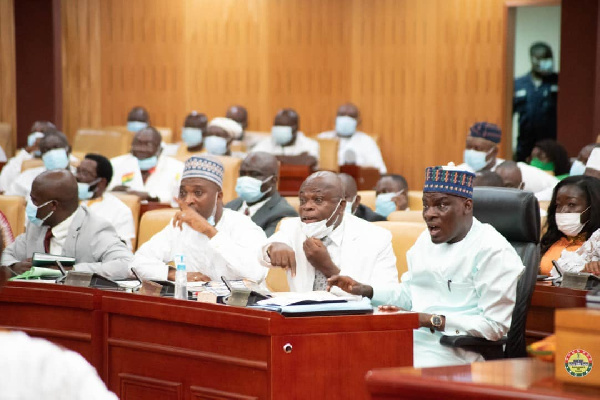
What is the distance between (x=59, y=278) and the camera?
422cm

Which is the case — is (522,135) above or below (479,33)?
below

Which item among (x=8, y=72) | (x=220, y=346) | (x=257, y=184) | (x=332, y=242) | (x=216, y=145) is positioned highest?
(x=8, y=72)

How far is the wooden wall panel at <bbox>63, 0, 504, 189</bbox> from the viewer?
12461 mm

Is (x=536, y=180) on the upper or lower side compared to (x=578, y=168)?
lower

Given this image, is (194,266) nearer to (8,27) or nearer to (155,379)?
(155,379)

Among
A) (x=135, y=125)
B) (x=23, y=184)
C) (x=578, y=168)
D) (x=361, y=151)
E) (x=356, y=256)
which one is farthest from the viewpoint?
(x=135, y=125)

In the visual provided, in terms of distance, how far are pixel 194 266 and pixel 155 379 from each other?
1250 mm

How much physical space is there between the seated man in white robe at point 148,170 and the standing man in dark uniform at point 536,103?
5374 mm

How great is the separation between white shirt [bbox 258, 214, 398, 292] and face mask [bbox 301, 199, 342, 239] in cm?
4

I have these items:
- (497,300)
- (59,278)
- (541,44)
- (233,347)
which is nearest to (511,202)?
(497,300)

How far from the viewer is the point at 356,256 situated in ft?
14.3

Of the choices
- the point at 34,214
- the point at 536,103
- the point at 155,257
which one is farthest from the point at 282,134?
the point at 155,257

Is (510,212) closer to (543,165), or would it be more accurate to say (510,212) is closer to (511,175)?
(511,175)

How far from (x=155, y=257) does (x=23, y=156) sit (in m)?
5.42
